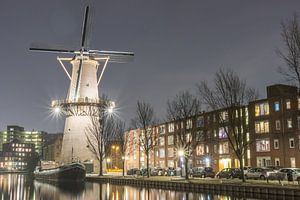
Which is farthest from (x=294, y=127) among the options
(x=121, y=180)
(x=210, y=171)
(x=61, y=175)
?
(x=61, y=175)

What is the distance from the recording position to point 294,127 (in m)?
81.6

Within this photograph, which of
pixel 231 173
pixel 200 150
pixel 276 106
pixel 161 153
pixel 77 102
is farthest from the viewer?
pixel 161 153

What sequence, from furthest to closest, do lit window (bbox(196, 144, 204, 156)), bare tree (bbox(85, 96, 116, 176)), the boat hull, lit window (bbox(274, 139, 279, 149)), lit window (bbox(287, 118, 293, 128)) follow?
lit window (bbox(196, 144, 204, 156))
bare tree (bbox(85, 96, 116, 176))
the boat hull
lit window (bbox(274, 139, 279, 149))
lit window (bbox(287, 118, 293, 128))

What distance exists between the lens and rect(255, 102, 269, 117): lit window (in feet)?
290

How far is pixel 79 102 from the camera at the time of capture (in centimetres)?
9462

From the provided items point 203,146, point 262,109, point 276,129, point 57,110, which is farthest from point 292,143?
point 57,110

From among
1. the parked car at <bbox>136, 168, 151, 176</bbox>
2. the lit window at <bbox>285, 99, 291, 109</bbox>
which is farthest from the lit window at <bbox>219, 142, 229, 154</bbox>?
the lit window at <bbox>285, 99, 291, 109</bbox>

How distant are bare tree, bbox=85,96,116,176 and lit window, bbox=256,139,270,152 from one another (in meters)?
34.9

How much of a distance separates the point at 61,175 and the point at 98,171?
12.1 meters

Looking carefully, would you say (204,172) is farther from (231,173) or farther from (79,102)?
(79,102)

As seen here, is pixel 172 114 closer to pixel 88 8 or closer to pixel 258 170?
pixel 258 170

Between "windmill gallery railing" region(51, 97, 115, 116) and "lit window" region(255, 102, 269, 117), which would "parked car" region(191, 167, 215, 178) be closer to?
"lit window" region(255, 102, 269, 117)

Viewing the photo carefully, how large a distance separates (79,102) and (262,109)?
40.5m

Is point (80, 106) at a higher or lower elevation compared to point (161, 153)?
higher
